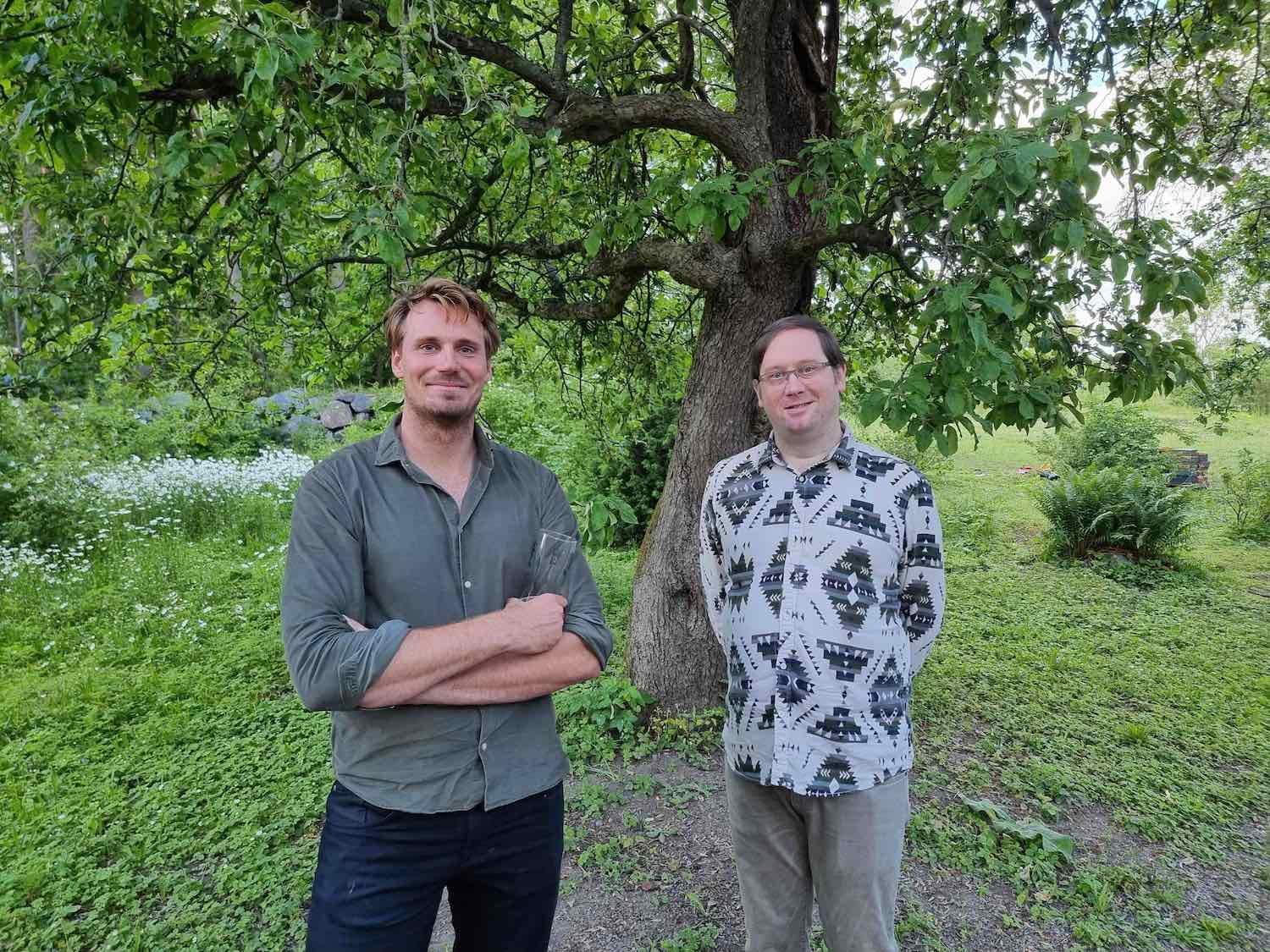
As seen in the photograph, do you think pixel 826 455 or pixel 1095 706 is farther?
pixel 1095 706

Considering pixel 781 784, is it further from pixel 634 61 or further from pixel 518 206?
pixel 634 61

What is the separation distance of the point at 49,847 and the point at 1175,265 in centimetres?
572

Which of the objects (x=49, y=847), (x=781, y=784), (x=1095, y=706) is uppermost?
(x=781, y=784)

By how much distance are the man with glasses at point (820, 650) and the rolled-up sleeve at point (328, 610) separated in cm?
104

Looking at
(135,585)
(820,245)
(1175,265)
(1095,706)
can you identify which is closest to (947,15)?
(820,245)

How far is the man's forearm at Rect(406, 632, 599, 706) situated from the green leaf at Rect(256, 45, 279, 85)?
5.53 feet

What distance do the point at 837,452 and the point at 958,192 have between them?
3.32ft

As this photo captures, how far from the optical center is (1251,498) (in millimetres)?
11336

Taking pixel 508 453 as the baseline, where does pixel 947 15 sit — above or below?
above

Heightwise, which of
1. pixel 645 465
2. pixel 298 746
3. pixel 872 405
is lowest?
pixel 298 746

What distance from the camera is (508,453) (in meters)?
2.12

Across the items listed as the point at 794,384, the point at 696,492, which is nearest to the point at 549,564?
the point at 794,384

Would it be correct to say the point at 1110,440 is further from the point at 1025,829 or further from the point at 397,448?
the point at 397,448

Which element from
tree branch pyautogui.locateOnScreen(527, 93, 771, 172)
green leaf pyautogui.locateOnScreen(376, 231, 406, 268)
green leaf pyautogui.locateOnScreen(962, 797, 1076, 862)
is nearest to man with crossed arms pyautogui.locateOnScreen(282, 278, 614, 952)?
green leaf pyautogui.locateOnScreen(376, 231, 406, 268)
